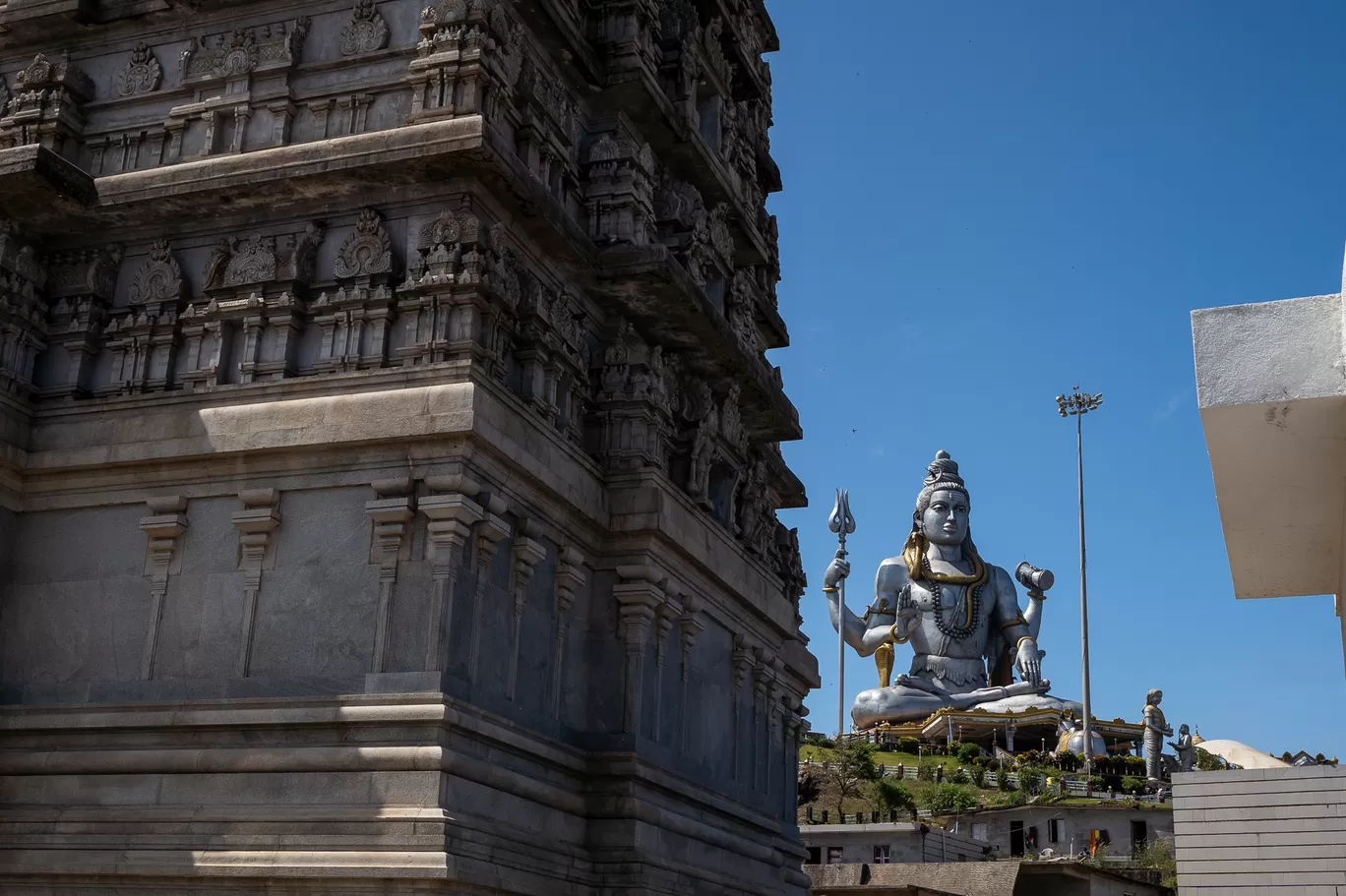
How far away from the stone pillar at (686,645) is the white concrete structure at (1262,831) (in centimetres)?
907

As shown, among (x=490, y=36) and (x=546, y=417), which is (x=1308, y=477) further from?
(x=490, y=36)

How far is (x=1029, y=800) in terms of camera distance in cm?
5331

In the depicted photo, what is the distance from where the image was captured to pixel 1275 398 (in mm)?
6285

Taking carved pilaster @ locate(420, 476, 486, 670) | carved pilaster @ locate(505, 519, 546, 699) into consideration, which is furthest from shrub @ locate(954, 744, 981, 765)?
carved pilaster @ locate(420, 476, 486, 670)

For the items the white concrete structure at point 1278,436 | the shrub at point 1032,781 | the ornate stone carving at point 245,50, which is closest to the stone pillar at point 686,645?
the ornate stone carving at point 245,50

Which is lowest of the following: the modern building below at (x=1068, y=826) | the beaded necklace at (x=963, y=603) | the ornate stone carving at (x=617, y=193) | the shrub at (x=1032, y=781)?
the modern building below at (x=1068, y=826)

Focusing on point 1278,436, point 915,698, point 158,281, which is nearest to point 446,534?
point 158,281

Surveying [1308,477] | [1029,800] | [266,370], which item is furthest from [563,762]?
[1029,800]

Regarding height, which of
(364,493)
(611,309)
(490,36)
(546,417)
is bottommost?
(364,493)

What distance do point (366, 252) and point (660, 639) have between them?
5809mm

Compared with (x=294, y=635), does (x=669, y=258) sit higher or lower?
higher

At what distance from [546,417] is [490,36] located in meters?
4.32

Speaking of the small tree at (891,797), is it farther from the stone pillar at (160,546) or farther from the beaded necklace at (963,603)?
the stone pillar at (160,546)

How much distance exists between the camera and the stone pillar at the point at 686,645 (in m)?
19.0
